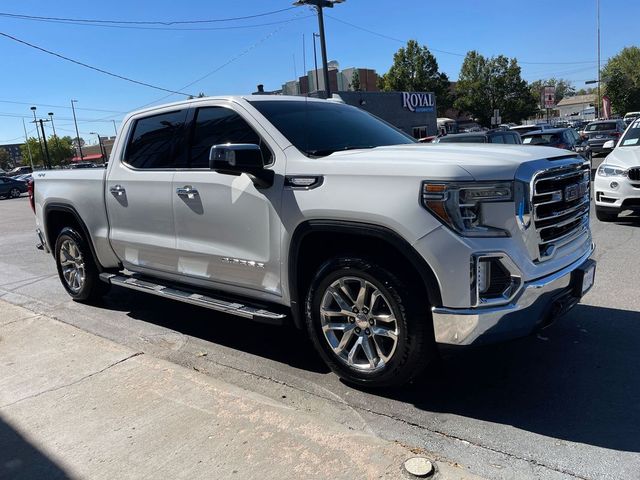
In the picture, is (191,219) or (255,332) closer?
(191,219)

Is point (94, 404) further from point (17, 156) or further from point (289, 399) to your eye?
point (17, 156)

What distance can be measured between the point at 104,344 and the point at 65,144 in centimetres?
11306

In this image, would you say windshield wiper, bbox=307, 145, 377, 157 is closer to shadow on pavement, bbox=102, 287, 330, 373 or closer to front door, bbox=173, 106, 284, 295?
front door, bbox=173, 106, 284, 295

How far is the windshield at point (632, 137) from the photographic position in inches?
360

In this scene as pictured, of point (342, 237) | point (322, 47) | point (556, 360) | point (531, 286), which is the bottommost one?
point (556, 360)

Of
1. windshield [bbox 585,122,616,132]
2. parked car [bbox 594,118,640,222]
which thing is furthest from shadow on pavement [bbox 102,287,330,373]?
windshield [bbox 585,122,616,132]

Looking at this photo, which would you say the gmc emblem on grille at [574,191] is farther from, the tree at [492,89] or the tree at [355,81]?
the tree at [492,89]

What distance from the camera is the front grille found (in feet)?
10.2

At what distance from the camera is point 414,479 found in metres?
2.61

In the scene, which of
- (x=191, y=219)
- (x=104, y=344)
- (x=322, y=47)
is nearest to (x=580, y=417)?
(x=191, y=219)

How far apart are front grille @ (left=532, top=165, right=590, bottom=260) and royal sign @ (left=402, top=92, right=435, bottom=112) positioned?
112 feet

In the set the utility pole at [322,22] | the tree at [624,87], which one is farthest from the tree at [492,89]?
the utility pole at [322,22]

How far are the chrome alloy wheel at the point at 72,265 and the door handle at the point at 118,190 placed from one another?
1063 millimetres

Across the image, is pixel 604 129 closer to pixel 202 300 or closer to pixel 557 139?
pixel 557 139
